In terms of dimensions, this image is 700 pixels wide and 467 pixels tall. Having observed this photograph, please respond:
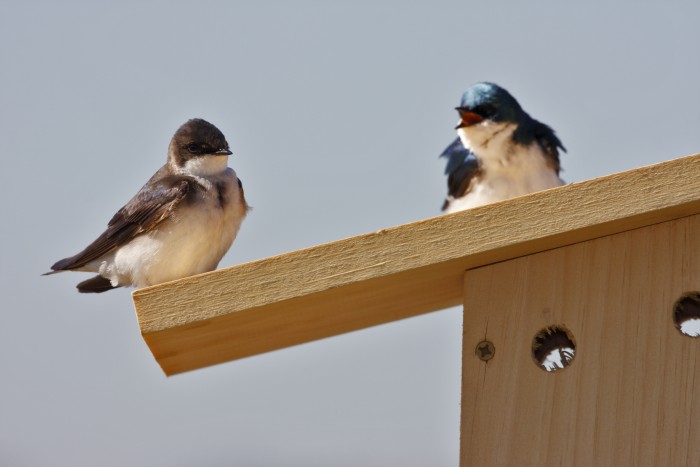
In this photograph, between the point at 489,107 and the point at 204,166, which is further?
the point at 489,107

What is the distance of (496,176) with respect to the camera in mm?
3271

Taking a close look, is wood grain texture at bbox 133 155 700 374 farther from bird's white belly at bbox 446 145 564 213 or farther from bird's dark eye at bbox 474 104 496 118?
bird's dark eye at bbox 474 104 496 118

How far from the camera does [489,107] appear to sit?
11.0 ft

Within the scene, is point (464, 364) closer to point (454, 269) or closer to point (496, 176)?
point (454, 269)

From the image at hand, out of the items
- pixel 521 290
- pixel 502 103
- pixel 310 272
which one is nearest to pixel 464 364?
pixel 521 290

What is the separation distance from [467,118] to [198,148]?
2.66ft

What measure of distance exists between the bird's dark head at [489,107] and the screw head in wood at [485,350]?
48.0 inches

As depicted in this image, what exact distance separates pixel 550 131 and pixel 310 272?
56.1 inches

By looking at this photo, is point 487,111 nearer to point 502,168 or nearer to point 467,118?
point 467,118

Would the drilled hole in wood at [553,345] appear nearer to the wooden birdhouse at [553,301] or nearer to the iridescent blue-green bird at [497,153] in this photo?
the wooden birdhouse at [553,301]

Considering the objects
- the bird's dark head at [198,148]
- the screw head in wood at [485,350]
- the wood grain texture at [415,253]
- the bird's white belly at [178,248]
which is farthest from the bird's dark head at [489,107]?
the screw head in wood at [485,350]

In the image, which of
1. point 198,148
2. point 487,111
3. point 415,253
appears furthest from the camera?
point 487,111

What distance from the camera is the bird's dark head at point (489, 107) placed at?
3.35m

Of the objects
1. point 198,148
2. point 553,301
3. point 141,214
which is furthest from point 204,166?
point 553,301
